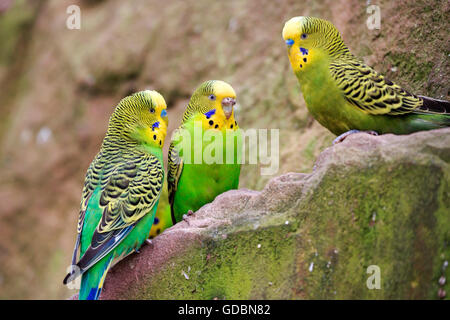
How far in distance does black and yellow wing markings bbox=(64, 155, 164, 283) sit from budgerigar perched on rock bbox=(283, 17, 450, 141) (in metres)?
1.40

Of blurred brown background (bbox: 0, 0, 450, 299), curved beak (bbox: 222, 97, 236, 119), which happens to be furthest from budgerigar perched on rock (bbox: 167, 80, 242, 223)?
blurred brown background (bbox: 0, 0, 450, 299)

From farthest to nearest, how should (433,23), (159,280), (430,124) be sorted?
(433,23)
(430,124)
(159,280)

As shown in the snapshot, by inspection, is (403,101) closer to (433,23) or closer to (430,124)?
(430,124)

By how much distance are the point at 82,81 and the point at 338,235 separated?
6.83 meters

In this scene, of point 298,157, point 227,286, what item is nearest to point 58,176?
point 298,157

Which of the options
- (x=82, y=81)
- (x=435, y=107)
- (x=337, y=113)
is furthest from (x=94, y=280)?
(x=82, y=81)

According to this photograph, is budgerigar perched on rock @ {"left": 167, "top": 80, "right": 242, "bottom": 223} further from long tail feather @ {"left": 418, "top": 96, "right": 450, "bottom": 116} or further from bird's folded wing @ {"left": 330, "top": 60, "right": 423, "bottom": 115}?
long tail feather @ {"left": 418, "top": 96, "right": 450, "bottom": 116}

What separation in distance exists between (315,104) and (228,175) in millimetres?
1010

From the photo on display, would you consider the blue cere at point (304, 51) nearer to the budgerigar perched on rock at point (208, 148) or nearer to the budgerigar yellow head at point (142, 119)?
the budgerigar perched on rock at point (208, 148)

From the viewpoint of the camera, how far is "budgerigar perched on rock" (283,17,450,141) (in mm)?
4023

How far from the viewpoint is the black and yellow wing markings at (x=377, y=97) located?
4.00 metres

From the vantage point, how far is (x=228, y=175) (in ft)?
15.5

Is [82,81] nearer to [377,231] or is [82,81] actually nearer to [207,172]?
[207,172]

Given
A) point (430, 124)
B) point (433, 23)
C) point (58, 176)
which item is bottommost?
point (58, 176)
